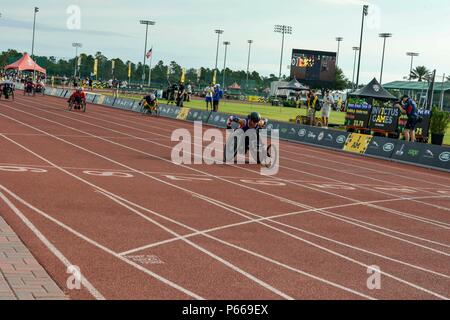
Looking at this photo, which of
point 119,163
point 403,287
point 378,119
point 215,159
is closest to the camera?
point 403,287

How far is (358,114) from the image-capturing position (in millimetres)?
32844

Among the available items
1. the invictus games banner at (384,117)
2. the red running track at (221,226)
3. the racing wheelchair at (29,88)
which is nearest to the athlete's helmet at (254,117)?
the red running track at (221,226)

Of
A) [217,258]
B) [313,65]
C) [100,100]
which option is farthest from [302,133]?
[313,65]

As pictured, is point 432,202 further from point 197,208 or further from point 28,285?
point 28,285

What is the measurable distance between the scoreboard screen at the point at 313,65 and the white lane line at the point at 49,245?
65018 millimetres

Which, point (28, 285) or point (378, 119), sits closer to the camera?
point (28, 285)

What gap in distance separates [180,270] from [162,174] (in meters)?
8.62

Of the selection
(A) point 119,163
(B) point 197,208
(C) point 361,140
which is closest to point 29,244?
(B) point 197,208

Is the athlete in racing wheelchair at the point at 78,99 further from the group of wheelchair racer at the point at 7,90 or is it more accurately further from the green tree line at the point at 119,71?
the green tree line at the point at 119,71

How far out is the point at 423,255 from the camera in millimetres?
9742

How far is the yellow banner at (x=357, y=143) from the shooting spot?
91.7 ft

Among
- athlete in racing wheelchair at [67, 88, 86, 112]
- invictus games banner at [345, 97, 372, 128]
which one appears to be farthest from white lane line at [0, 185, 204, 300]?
athlete in racing wheelchair at [67, 88, 86, 112]

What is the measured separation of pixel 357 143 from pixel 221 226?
1846 centimetres

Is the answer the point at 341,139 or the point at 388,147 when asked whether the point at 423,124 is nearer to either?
the point at 341,139
